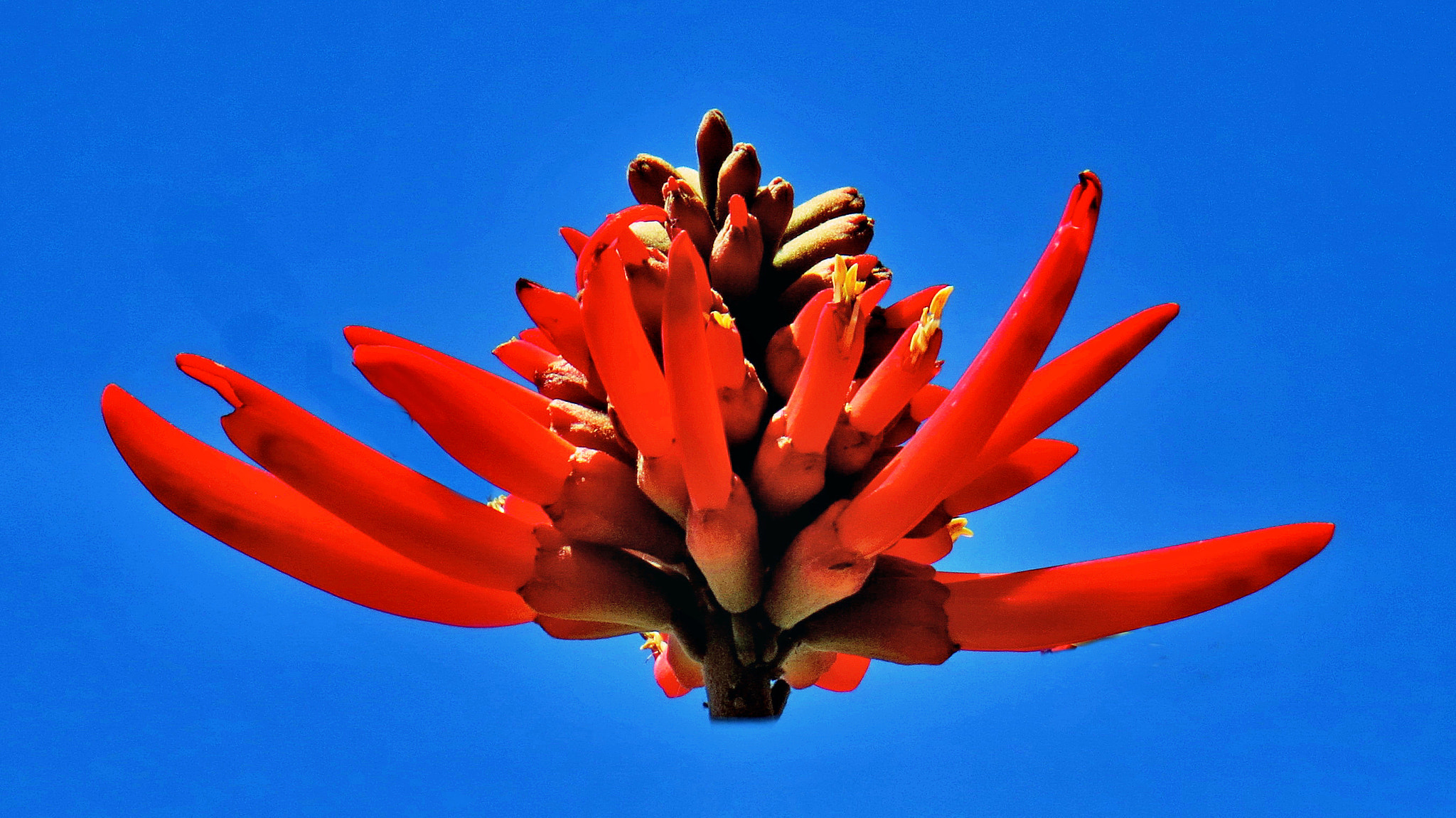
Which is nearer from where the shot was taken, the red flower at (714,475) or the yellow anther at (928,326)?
the red flower at (714,475)

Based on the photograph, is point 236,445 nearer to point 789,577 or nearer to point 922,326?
point 789,577

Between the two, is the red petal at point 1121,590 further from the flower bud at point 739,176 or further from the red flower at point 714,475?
the flower bud at point 739,176

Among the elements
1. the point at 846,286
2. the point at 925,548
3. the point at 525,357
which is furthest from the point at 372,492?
the point at 925,548

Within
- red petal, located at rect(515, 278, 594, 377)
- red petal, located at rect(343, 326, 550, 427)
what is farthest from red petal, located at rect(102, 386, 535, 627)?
red petal, located at rect(515, 278, 594, 377)

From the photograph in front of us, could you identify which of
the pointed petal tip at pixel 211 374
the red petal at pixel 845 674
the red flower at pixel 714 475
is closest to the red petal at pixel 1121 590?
the red flower at pixel 714 475

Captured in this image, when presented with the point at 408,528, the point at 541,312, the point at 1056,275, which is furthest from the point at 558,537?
the point at 1056,275

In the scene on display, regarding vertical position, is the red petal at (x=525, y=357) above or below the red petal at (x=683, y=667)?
above
